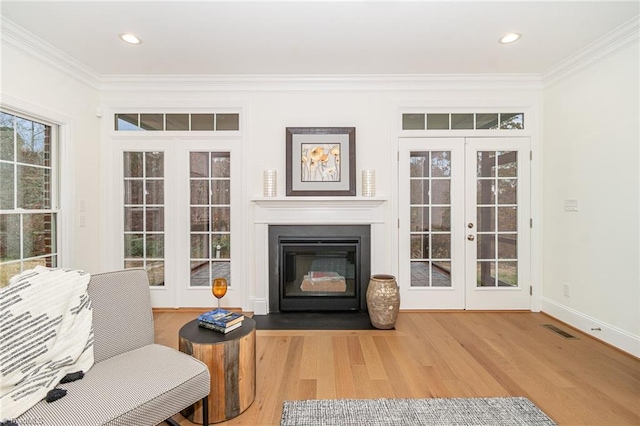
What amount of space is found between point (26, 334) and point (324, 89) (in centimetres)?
→ 313

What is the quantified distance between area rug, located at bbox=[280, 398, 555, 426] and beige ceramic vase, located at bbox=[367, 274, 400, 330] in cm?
108

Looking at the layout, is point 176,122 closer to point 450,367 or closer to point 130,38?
point 130,38

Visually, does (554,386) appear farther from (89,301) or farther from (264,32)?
(264,32)

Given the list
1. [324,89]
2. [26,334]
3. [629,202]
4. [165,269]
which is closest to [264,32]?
[324,89]

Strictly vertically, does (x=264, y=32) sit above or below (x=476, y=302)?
above

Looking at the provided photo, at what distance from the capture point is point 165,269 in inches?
138

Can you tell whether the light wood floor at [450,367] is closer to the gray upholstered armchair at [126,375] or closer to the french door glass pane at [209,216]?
the gray upholstered armchair at [126,375]

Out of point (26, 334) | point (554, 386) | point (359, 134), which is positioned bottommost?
point (554, 386)

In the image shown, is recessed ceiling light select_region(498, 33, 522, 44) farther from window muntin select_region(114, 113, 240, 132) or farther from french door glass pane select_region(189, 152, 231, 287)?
french door glass pane select_region(189, 152, 231, 287)

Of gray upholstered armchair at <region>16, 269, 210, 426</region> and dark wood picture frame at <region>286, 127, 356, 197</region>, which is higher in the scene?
dark wood picture frame at <region>286, 127, 356, 197</region>

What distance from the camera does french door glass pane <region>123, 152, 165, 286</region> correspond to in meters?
3.48

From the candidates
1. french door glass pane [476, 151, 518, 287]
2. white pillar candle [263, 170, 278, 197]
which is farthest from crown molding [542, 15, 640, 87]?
white pillar candle [263, 170, 278, 197]

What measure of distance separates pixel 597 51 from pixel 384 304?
2992 millimetres

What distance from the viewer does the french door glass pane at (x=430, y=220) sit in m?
3.46
